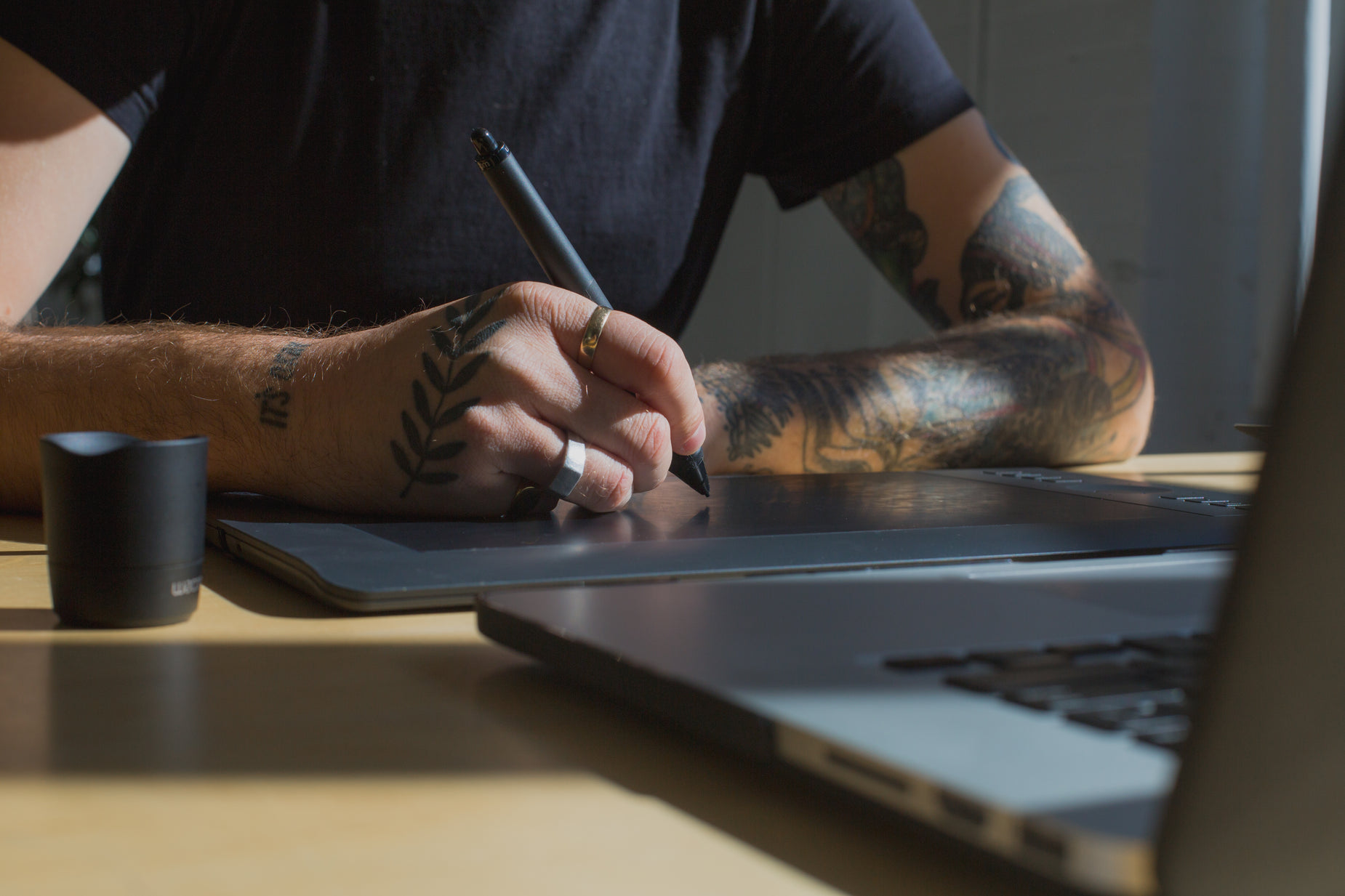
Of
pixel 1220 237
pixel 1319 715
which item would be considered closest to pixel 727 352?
pixel 1220 237

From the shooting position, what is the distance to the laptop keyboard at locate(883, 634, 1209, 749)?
0.24 meters

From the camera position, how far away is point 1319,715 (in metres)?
0.18

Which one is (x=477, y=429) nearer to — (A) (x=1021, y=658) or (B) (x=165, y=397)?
(B) (x=165, y=397)

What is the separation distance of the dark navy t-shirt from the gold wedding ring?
22.8 inches

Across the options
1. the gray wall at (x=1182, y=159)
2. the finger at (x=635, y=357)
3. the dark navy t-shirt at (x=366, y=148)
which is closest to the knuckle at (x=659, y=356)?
the finger at (x=635, y=357)

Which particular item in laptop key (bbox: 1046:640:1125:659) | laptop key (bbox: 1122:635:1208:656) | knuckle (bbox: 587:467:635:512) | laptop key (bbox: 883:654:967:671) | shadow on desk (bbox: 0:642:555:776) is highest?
laptop key (bbox: 1122:635:1208:656)

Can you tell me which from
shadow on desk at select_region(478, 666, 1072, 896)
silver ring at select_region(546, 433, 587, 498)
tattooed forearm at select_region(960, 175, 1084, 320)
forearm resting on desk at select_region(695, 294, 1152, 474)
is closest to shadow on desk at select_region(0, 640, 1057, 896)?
shadow on desk at select_region(478, 666, 1072, 896)

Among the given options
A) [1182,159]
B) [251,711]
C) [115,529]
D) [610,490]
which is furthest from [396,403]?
[1182,159]

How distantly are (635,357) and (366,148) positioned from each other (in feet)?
2.20

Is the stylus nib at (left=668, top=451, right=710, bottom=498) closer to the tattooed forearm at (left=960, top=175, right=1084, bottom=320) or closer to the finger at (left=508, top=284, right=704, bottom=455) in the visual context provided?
the finger at (left=508, top=284, right=704, bottom=455)

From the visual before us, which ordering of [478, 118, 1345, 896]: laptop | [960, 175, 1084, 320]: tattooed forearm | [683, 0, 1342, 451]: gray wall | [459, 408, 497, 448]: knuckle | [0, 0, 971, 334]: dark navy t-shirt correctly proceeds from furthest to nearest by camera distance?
[683, 0, 1342, 451]: gray wall → [960, 175, 1084, 320]: tattooed forearm → [0, 0, 971, 334]: dark navy t-shirt → [459, 408, 497, 448]: knuckle → [478, 118, 1345, 896]: laptop

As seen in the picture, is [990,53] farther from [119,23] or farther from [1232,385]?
[119,23]

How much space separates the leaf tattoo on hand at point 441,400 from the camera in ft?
2.29

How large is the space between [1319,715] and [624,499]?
1.81 feet
